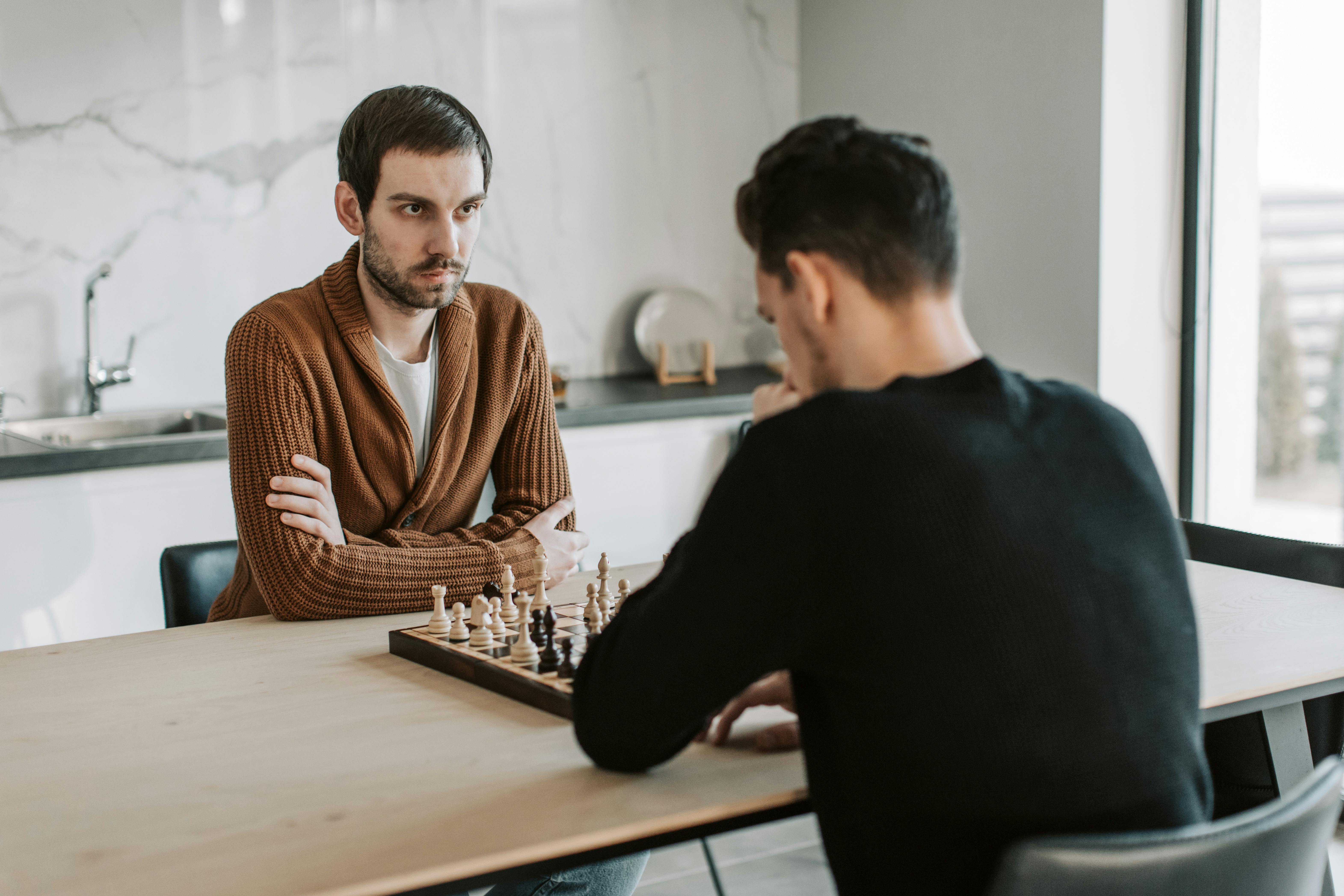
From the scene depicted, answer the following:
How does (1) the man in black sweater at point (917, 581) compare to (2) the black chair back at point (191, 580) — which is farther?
(2) the black chair back at point (191, 580)

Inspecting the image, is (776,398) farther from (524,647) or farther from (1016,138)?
(1016,138)

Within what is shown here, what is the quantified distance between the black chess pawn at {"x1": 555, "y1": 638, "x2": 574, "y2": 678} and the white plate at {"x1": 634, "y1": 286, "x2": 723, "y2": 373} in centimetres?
279

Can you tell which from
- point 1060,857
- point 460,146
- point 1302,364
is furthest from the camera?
point 1302,364

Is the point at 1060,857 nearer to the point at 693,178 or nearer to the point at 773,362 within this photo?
the point at 773,362

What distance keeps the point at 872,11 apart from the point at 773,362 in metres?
1.20

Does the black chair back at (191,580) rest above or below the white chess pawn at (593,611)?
below

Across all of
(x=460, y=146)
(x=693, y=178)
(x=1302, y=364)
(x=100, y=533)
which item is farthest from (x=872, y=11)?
(x=100, y=533)

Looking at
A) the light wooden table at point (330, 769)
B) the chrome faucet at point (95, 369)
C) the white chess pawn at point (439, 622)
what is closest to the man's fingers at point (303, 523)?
the light wooden table at point (330, 769)

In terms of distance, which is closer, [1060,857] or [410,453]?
[1060,857]

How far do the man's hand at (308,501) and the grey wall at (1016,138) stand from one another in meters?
2.28

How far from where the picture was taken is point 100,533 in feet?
9.14

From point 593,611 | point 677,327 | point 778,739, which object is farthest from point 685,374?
point 778,739

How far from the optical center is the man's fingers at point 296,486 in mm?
1761

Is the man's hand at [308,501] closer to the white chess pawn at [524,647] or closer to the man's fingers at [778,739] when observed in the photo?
the white chess pawn at [524,647]
